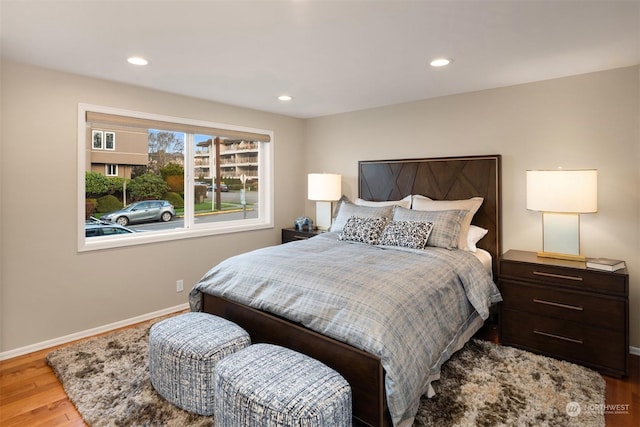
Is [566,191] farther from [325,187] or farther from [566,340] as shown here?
[325,187]

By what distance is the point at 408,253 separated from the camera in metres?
2.95

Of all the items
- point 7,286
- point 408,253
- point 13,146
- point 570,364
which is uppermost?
point 13,146

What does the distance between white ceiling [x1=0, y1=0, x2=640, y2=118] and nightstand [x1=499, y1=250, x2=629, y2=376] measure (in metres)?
1.57

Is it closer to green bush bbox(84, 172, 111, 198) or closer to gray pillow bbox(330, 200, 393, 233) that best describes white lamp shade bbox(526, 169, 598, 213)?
gray pillow bbox(330, 200, 393, 233)

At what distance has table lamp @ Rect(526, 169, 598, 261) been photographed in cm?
273

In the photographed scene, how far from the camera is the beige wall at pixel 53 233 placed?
2.78 metres

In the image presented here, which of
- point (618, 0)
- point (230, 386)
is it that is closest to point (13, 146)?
point (230, 386)

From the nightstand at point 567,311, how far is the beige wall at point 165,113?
0.60 meters

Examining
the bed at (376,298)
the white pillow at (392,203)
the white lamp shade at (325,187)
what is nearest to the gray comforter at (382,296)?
the bed at (376,298)

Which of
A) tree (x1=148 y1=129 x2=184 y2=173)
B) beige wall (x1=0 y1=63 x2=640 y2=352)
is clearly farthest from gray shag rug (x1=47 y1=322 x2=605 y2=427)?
tree (x1=148 y1=129 x2=184 y2=173)

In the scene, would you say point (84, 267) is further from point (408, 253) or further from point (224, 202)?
point (408, 253)

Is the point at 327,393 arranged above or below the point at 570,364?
above

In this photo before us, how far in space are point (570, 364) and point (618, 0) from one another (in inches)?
91.4

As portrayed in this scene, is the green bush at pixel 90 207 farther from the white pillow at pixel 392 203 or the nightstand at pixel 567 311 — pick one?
the nightstand at pixel 567 311
